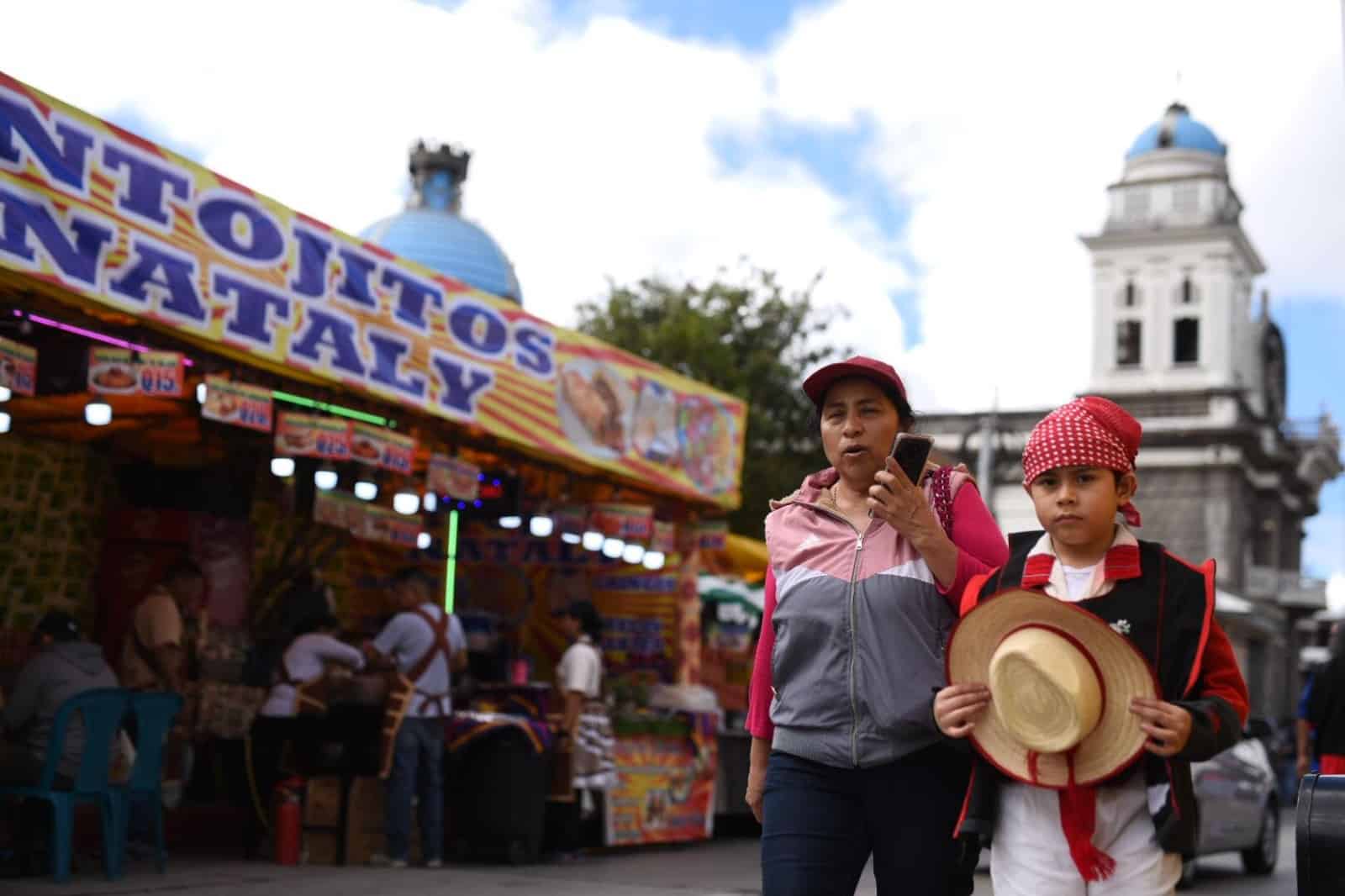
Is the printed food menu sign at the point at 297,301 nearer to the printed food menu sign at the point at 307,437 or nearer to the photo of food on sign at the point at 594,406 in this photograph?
the photo of food on sign at the point at 594,406

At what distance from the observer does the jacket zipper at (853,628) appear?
3764 mm

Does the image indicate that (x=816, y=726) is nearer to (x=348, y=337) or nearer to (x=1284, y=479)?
(x=348, y=337)

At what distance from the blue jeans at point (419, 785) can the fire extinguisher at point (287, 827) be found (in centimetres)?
61

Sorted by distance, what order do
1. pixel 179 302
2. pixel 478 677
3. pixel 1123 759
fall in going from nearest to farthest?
pixel 1123 759 < pixel 179 302 < pixel 478 677

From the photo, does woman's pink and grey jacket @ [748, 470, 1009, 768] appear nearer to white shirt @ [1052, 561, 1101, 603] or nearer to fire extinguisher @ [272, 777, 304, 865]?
white shirt @ [1052, 561, 1101, 603]

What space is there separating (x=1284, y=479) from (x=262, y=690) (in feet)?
167

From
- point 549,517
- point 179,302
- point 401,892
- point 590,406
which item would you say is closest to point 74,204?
point 179,302

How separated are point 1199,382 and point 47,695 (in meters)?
51.4

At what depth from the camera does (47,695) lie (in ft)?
31.9

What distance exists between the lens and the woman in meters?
3.73

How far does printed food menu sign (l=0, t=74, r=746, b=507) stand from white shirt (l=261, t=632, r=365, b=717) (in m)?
1.87

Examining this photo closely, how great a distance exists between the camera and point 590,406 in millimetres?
13242

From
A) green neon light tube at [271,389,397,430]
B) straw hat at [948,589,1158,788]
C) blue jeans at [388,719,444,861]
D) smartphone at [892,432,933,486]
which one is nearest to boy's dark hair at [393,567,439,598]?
blue jeans at [388,719,444,861]

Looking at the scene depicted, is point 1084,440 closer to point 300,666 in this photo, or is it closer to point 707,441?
point 300,666
